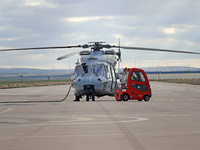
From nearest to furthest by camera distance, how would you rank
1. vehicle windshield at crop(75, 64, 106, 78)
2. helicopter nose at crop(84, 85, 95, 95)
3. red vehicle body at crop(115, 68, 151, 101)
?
1. helicopter nose at crop(84, 85, 95, 95)
2. vehicle windshield at crop(75, 64, 106, 78)
3. red vehicle body at crop(115, 68, 151, 101)

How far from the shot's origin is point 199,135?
10.9 m

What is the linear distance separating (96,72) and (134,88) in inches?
111

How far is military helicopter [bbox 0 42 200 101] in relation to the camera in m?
27.0

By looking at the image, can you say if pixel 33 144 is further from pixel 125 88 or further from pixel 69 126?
pixel 125 88

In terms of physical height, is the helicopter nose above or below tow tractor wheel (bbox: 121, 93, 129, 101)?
above

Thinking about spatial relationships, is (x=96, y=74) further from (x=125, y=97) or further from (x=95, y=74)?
(x=125, y=97)

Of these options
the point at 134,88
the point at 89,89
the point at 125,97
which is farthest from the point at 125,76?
the point at 89,89

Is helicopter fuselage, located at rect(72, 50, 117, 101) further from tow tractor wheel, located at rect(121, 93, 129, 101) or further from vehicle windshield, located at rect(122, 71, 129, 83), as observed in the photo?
tow tractor wheel, located at rect(121, 93, 129, 101)

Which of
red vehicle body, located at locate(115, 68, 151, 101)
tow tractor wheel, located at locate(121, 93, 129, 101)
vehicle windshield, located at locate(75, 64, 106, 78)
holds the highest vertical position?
vehicle windshield, located at locate(75, 64, 106, 78)

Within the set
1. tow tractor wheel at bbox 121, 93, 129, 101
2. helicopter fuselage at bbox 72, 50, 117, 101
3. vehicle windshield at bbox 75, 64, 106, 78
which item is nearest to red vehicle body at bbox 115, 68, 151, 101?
tow tractor wheel at bbox 121, 93, 129, 101

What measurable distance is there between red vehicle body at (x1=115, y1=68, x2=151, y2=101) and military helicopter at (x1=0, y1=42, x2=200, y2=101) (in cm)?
84

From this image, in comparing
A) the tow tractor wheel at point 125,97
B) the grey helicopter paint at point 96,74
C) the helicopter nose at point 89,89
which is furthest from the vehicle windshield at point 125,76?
A: the helicopter nose at point 89,89

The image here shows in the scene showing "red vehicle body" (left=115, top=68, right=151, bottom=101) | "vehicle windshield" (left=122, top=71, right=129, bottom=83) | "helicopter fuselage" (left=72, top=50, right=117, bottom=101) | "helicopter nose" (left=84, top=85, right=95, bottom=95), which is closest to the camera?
"helicopter nose" (left=84, top=85, right=95, bottom=95)

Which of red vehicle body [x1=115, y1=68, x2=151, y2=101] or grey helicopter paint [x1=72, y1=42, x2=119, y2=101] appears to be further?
red vehicle body [x1=115, y1=68, x2=151, y2=101]
